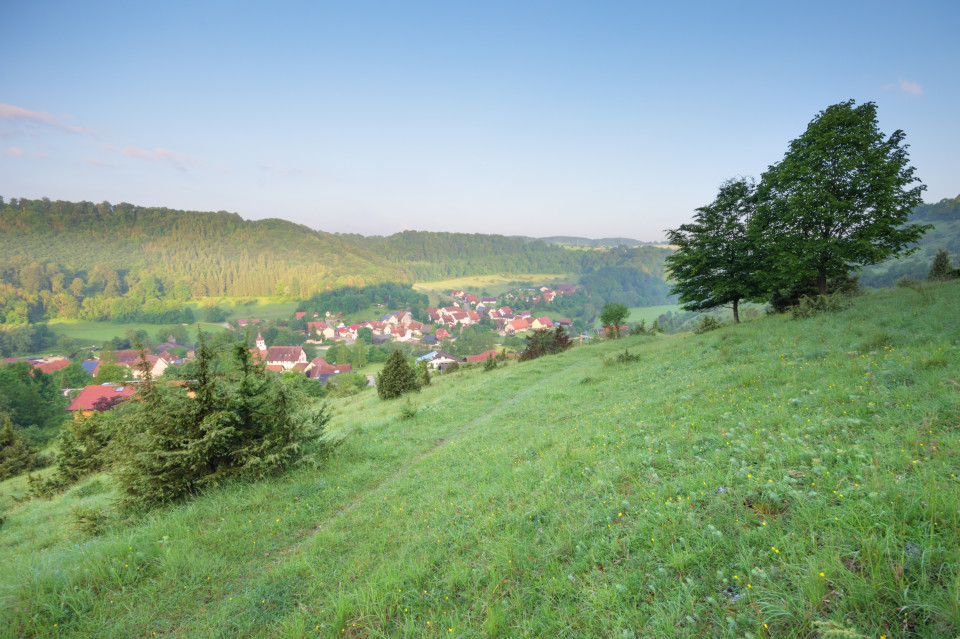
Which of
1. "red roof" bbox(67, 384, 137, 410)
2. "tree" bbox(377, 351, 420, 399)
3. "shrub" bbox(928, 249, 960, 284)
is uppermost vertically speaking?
"shrub" bbox(928, 249, 960, 284)

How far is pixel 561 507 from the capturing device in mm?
5312

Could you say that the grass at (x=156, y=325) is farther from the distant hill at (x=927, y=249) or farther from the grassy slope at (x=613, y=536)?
the distant hill at (x=927, y=249)

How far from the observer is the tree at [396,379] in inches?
1027

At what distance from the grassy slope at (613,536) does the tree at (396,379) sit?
17124 mm

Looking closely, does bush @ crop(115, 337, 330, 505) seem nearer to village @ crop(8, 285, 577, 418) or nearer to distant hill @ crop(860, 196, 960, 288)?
village @ crop(8, 285, 577, 418)

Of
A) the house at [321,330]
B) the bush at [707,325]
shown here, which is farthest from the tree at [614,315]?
the house at [321,330]

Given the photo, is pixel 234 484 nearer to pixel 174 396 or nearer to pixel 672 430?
pixel 174 396

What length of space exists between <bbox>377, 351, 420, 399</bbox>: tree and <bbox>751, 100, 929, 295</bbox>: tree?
958 inches

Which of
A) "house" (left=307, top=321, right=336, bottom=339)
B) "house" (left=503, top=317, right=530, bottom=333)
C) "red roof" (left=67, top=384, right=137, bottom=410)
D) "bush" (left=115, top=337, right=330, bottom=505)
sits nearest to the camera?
"bush" (left=115, top=337, right=330, bottom=505)

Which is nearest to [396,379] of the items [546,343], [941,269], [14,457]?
[546,343]

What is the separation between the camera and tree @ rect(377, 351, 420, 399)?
26094 millimetres

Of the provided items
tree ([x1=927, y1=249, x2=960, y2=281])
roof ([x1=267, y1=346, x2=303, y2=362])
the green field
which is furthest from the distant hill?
the green field

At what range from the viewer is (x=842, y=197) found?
54.4 feet

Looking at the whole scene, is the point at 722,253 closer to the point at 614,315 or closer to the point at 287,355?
the point at 614,315
